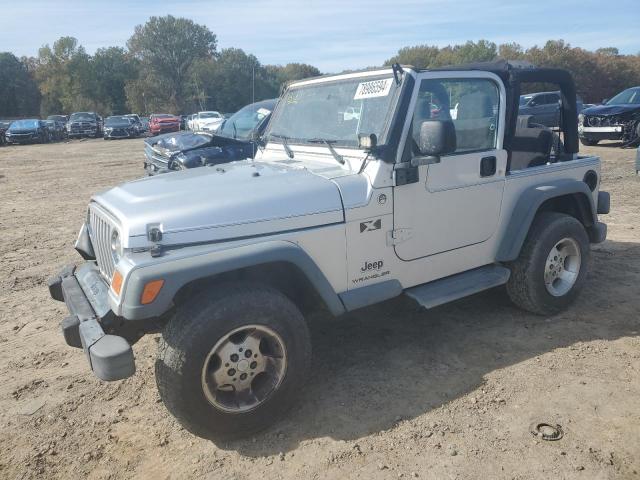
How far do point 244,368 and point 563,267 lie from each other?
3.07m

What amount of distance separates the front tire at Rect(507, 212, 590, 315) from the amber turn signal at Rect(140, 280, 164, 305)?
116 inches

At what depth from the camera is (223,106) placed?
150 ft

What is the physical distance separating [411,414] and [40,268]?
5.04 m

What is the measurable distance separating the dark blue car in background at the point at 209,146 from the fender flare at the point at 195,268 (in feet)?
16.1

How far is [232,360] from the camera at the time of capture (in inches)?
112

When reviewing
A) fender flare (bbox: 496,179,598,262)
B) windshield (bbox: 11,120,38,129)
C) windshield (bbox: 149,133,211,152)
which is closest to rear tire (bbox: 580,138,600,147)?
windshield (bbox: 149,133,211,152)

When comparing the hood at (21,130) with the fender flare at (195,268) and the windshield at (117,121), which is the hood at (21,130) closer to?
the windshield at (117,121)

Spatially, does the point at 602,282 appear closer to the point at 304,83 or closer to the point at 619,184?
the point at 304,83

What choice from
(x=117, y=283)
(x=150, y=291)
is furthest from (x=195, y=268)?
(x=117, y=283)

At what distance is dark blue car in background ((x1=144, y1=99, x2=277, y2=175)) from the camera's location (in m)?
8.14

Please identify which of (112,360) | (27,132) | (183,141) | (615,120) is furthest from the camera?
(27,132)

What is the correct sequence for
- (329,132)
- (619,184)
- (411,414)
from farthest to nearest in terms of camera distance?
(619,184), (329,132), (411,414)

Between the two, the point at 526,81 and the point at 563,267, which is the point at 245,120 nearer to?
the point at 526,81

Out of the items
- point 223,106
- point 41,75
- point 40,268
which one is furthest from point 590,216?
point 41,75
